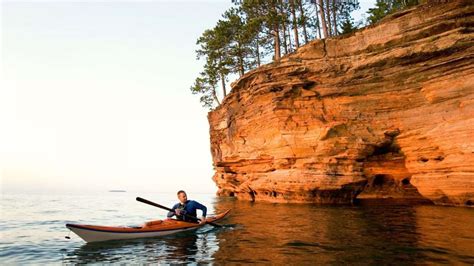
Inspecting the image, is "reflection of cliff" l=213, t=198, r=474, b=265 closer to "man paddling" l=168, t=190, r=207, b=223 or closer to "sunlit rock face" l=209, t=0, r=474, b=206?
"man paddling" l=168, t=190, r=207, b=223

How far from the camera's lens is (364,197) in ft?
75.3

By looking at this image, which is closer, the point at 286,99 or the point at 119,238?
the point at 119,238

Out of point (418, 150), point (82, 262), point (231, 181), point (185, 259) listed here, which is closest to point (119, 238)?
point (82, 262)

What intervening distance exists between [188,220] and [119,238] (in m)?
2.98

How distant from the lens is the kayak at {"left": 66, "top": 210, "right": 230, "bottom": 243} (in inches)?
380

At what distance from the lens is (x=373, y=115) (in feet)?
68.0

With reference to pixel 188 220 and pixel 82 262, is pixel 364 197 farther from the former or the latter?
pixel 82 262

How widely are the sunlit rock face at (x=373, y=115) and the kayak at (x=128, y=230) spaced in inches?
457

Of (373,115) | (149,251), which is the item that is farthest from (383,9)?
(149,251)

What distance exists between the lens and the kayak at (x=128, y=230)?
9.65 meters

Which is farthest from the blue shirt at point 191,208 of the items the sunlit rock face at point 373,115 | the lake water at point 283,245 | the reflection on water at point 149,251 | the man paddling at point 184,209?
the sunlit rock face at point 373,115

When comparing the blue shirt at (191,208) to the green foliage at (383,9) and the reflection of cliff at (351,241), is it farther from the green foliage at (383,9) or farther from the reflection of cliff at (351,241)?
the green foliage at (383,9)

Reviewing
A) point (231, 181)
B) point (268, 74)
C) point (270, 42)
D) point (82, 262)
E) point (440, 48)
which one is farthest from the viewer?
point (270, 42)

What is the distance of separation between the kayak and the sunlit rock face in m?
11.6
